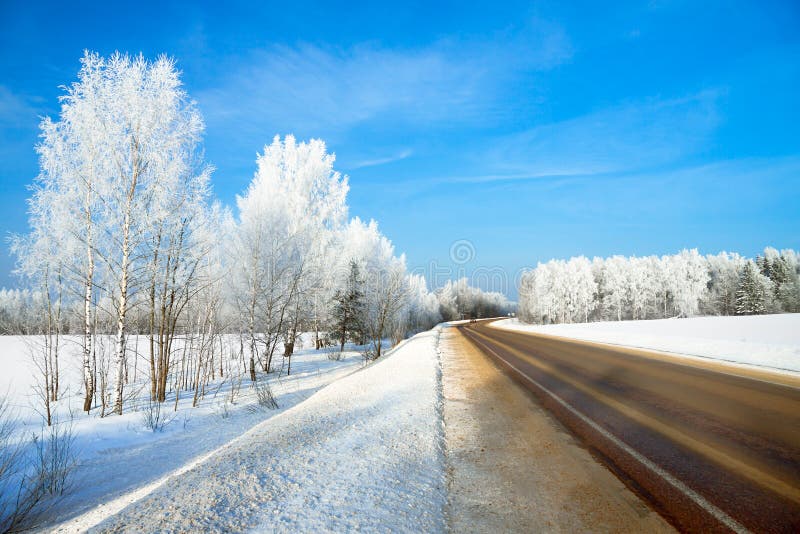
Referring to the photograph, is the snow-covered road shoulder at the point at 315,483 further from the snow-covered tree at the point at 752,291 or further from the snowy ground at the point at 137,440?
the snow-covered tree at the point at 752,291

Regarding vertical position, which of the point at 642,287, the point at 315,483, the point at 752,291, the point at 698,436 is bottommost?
the point at 698,436

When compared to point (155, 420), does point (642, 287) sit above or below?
above

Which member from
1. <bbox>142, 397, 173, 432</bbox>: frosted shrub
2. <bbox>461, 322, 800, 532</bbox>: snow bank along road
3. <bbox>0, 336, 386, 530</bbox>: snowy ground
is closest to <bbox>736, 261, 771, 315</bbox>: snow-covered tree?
<bbox>461, 322, 800, 532</bbox>: snow bank along road

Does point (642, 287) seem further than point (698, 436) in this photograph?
Yes

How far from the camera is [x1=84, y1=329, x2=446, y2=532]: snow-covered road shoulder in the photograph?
3004 millimetres

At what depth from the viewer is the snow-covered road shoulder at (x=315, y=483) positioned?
9.86ft

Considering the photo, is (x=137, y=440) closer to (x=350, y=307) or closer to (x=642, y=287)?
(x=350, y=307)

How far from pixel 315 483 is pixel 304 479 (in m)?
0.16

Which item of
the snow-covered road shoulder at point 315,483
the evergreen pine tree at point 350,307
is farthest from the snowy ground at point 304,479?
the evergreen pine tree at point 350,307

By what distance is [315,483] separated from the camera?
371 cm

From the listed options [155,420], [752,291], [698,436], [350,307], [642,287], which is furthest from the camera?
[642,287]

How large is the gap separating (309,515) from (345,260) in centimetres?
2584

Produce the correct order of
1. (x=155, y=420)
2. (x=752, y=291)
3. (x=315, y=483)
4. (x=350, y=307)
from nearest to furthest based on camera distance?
(x=315, y=483), (x=155, y=420), (x=350, y=307), (x=752, y=291)

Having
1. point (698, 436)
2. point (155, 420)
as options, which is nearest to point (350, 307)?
point (155, 420)
